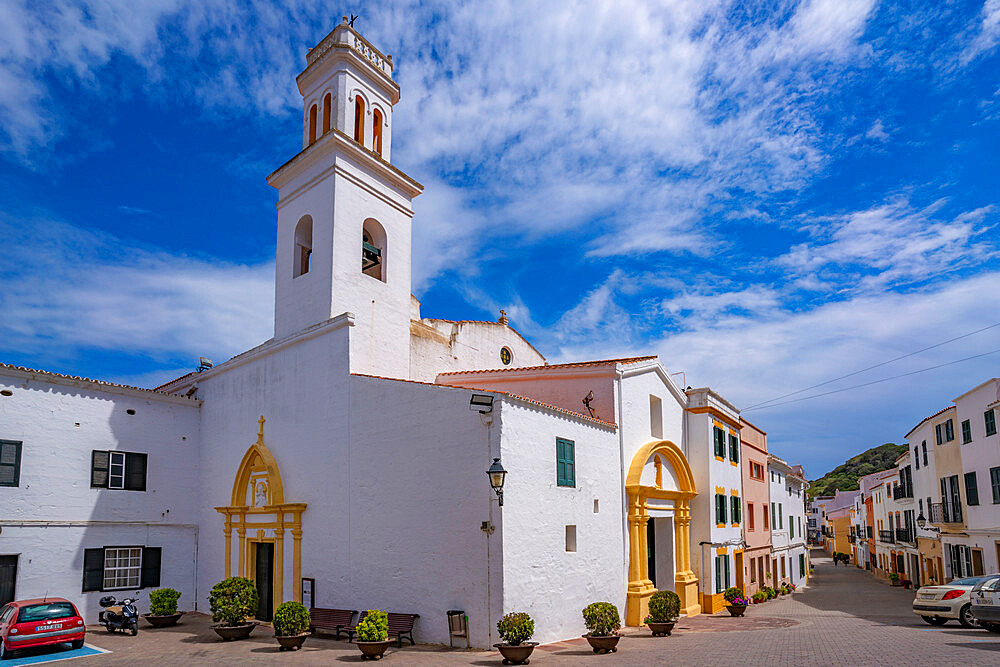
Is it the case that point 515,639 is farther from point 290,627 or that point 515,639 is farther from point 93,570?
point 93,570

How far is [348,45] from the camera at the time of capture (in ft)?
75.5

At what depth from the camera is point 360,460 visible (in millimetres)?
18344

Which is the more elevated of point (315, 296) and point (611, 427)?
point (315, 296)

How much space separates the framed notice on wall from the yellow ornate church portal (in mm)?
226

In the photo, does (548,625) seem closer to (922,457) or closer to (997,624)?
(997,624)

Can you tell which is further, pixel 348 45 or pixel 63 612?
pixel 348 45

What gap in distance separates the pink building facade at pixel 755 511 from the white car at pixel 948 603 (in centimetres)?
990

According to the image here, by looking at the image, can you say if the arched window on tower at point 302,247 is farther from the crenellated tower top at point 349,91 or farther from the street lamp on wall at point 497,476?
the street lamp on wall at point 497,476

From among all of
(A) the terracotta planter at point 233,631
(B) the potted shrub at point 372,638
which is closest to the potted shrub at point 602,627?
(B) the potted shrub at point 372,638

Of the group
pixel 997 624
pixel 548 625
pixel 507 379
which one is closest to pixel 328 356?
pixel 507 379

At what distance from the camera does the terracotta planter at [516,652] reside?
45.4 feet

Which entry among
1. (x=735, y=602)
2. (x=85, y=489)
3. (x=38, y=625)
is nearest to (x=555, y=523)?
(x=735, y=602)

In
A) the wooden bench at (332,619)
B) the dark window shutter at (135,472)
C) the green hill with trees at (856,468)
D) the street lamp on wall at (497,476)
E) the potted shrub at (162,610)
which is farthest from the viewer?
the green hill with trees at (856,468)

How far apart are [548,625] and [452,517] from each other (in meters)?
3.52
